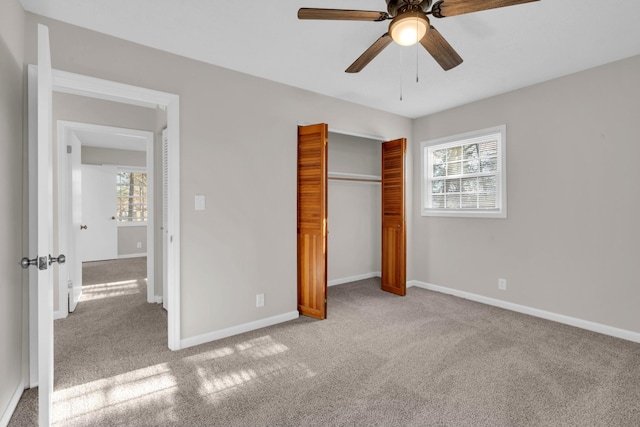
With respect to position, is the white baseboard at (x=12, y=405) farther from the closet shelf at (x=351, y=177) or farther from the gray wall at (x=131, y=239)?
the gray wall at (x=131, y=239)

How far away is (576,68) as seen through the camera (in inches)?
122

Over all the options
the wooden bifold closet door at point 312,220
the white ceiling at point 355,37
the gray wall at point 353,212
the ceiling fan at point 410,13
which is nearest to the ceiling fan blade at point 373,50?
the ceiling fan at point 410,13

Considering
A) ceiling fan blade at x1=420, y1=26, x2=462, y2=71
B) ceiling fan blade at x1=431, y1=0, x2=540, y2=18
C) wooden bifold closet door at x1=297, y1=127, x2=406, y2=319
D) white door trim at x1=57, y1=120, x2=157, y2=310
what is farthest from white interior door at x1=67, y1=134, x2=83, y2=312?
ceiling fan blade at x1=431, y1=0, x2=540, y2=18

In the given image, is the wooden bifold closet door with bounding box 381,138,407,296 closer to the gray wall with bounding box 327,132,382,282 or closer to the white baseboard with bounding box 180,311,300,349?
the gray wall with bounding box 327,132,382,282

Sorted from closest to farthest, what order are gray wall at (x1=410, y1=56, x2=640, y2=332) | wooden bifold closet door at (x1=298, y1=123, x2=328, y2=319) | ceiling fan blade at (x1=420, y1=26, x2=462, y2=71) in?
ceiling fan blade at (x1=420, y1=26, x2=462, y2=71)
gray wall at (x1=410, y1=56, x2=640, y2=332)
wooden bifold closet door at (x1=298, y1=123, x2=328, y2=319)

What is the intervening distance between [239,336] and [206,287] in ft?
1.88

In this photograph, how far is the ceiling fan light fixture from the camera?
1.65 metres

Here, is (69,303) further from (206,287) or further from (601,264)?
(601,264)

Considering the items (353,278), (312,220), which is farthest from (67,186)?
(353,278)

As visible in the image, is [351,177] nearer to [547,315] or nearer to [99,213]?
[547,315]

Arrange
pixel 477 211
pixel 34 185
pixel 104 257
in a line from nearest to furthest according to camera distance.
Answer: pixel 34 185
pixel 477 211
pixel 104 257

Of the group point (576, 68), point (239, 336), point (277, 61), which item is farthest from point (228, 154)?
point (576, 68)

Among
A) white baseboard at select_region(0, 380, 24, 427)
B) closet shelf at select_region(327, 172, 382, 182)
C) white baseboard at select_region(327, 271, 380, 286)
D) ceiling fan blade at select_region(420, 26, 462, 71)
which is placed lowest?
white baseboard at select_region(0, 380, 24, 427)

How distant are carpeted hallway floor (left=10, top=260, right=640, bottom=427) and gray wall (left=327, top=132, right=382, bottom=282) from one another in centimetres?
152
